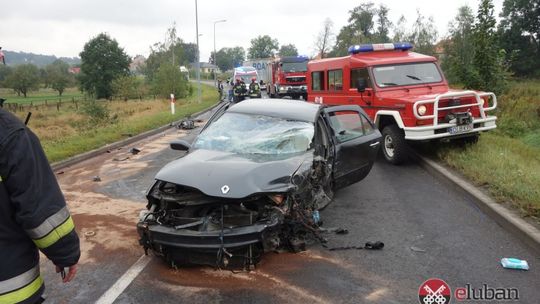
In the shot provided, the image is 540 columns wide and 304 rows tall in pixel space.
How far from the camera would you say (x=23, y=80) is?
251 ft

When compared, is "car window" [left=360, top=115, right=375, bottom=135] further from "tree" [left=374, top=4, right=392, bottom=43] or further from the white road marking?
"tree" [left=374, top=4, right=392, bottom=43]

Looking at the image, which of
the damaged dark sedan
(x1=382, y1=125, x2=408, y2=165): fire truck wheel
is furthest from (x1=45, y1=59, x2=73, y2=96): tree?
the damaged dark sedan

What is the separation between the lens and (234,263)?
4043 mm

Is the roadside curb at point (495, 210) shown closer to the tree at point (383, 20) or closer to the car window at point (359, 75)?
the car window at point (359, 75)

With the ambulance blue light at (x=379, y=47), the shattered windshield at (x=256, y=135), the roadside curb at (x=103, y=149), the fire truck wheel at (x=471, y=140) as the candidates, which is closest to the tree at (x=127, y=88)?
the roadside curb at (x=103, y=149)

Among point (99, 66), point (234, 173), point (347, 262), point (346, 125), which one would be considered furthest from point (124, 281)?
point (99, 66)

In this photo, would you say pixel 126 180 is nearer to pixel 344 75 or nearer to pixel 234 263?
pixel 234 263

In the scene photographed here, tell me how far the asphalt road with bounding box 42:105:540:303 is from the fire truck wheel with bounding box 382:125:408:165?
2179 millimetres

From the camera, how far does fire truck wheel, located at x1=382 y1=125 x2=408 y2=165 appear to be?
909 centimetres

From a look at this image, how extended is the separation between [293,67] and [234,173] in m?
24.1

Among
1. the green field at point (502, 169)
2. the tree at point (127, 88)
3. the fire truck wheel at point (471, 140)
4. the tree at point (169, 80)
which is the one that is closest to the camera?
the green field at point (502, 169)

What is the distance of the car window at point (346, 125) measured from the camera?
21.6 feet

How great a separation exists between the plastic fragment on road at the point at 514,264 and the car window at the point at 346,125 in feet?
8.83

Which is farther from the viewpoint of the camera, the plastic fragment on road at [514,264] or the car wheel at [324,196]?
the car wheel at [324,196]
